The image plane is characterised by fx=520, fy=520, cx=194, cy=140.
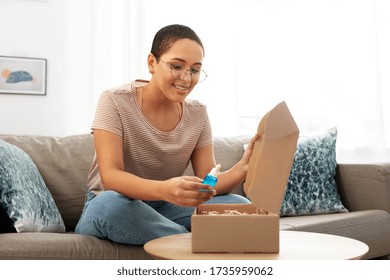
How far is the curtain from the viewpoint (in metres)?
3.22

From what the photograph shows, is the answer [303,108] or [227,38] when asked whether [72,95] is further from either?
[303,108]

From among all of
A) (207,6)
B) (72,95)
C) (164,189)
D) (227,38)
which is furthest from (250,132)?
(164,189)

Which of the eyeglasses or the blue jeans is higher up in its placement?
the eyeglasses

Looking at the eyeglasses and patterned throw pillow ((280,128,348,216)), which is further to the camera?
patterned throw pillow ((280,128,348,216))

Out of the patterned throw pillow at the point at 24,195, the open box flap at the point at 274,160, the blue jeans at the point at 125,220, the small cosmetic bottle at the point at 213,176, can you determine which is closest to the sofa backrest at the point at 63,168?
the patterned throw pillow at the point at 24,195

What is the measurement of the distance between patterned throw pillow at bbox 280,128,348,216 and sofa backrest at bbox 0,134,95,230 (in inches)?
36.6

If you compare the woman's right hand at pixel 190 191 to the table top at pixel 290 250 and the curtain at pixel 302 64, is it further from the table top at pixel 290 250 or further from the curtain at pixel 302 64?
the curtain at pixel 302 64

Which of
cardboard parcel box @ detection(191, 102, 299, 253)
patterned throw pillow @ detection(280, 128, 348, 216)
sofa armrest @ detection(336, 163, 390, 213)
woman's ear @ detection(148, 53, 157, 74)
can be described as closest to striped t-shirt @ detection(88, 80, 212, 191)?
woman's ear @ detection(148, 53, 157, 74)

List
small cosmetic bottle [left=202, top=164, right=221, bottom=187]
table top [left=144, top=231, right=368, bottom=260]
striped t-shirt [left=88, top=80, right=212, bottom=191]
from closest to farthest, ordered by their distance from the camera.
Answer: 1. table top [left=144, top=231, right=368, bottom=260]
2. small cosmetic bottle [left=202, top=164, right=221, bottom=187]
3. striped t-shirt [left=88, top=80, right=212, bottom=191]

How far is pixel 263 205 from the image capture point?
3.88 ft

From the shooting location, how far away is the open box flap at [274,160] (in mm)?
1174

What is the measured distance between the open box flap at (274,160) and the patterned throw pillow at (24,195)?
2.99 feet

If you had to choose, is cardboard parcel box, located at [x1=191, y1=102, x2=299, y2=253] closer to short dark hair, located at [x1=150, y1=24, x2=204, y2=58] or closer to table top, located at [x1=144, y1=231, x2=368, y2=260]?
table top, located at [x1=144, y1=231, x2=368, y2=260]

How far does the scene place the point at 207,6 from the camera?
3221 millimetres
